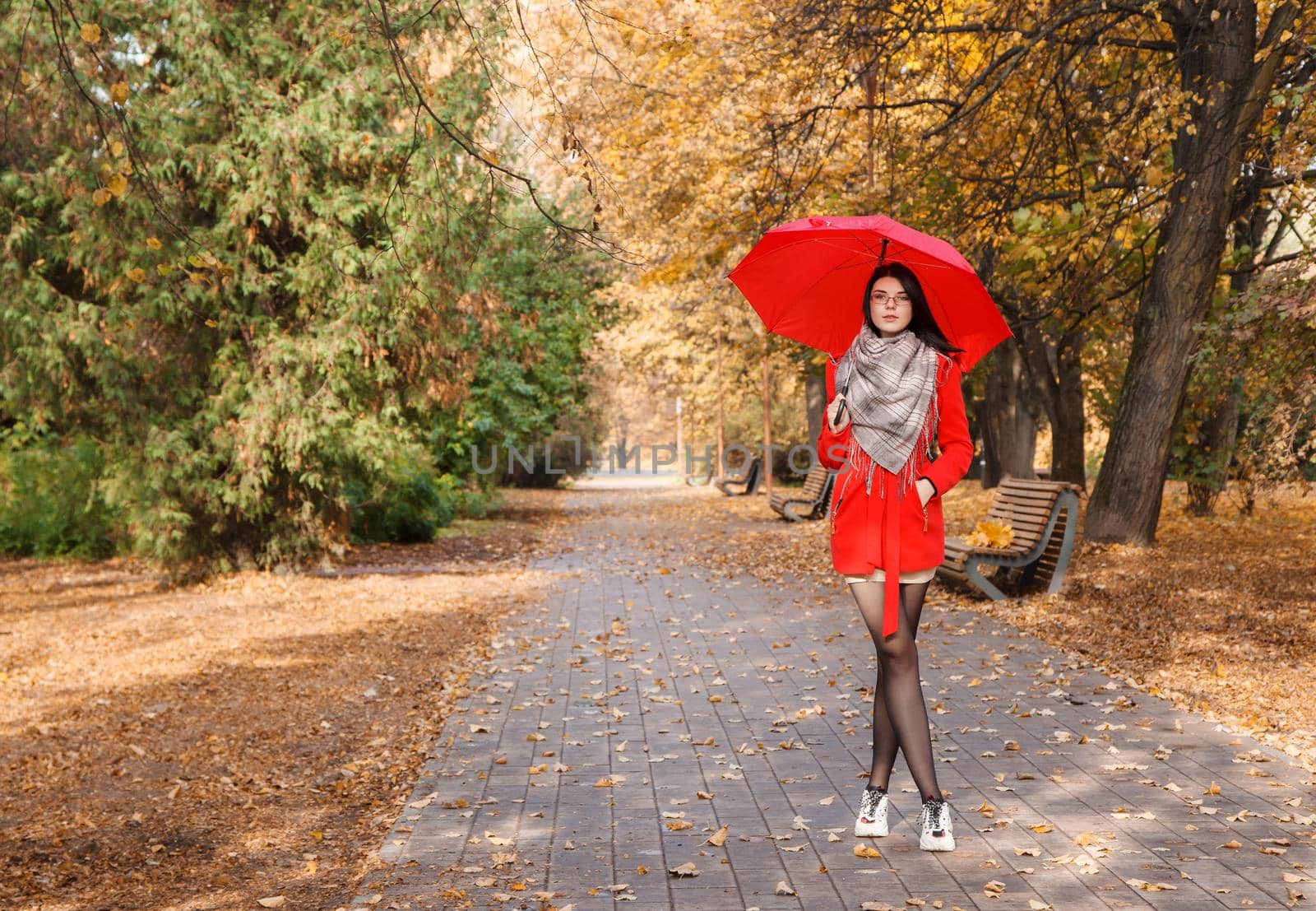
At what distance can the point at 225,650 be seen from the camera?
10219mm

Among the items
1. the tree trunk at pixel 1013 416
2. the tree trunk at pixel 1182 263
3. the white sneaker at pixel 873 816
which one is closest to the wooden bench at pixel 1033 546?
the tree trunk at pixel 1182 263

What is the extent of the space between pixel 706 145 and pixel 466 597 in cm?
887

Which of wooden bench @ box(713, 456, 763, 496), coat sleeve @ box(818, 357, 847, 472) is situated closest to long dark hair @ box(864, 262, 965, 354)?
coat sleeve @ box(818, 357, 847, 472)

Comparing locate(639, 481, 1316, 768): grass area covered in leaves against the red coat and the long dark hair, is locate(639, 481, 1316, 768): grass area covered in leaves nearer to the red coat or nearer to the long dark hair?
the red coat

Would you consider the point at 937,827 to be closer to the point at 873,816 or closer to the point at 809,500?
the point at 873,816

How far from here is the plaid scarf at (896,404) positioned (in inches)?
184

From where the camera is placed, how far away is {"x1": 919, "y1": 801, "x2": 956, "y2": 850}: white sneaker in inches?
187

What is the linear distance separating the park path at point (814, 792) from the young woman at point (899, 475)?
520mm

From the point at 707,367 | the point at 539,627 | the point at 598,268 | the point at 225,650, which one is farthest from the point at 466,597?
the point at 707,367

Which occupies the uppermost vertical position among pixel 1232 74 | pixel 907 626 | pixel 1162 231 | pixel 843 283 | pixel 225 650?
pixel 1232 74

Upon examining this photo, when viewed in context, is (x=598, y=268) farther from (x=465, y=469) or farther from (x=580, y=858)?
(x=580, y=858)

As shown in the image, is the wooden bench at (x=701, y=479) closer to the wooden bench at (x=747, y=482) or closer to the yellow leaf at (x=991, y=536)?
the wooden bench at (x=747, y=482)

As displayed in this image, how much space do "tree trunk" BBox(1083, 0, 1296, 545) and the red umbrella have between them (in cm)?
742

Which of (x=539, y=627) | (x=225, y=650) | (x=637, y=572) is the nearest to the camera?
(x=225, y=650)
